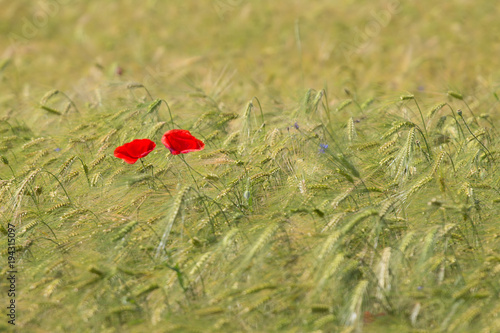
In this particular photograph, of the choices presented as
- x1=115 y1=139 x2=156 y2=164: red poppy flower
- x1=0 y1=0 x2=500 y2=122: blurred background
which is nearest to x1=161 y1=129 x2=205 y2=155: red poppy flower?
x1=115 y1=139 x2=156 y2=164: red poppy flower

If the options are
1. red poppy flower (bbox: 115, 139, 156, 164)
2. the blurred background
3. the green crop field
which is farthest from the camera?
the blurred background

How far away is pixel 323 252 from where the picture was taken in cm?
190

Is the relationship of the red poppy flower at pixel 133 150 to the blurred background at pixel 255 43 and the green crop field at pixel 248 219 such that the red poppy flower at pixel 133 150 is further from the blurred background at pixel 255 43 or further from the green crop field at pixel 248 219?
the blurred background at pixel 255 43

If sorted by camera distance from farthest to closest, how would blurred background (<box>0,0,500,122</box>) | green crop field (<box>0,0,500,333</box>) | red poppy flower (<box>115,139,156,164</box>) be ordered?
blurred background (<box>0,0,500,122</box>)
red poppy flower (<box>115,139,156,164</box>)
green crop field (<box>0,0,500,333</box>)

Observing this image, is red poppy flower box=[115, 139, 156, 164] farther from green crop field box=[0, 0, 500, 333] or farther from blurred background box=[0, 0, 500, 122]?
blurred background box=[0, 0, 500, 122]

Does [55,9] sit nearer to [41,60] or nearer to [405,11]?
[41,60]

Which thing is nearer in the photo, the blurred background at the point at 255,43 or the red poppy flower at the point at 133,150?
the red poppy flower at the point at 133,150

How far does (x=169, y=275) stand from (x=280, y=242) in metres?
0.48

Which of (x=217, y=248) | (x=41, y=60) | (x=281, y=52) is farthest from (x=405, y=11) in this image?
(x=217, y=248)

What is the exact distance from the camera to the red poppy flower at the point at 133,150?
233 centimetres

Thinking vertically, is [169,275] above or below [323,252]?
above

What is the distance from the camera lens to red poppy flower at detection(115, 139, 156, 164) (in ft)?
7.65

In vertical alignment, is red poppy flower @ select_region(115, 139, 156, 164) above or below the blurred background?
below

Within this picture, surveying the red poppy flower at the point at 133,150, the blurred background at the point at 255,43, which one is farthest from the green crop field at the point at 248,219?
the blurred background at the point at 255,43
